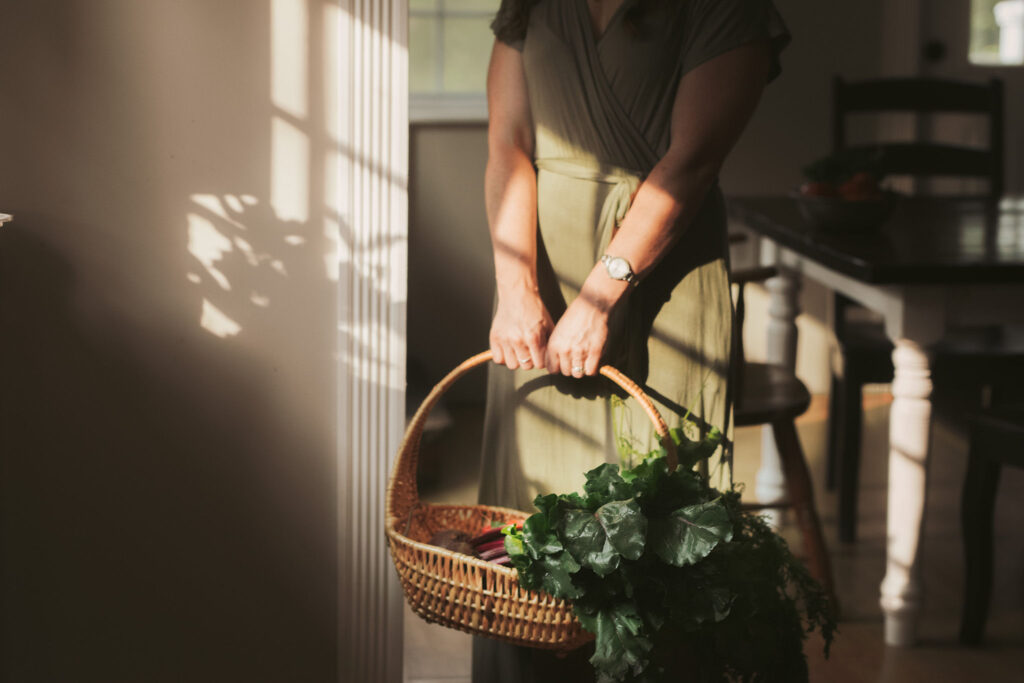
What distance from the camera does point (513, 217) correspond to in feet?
4.99

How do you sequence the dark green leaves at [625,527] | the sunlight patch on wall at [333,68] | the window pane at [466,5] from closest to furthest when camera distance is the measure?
the dark green leaves at [625,527]
the sunlight patch on wall at [333,68]
the window pane at [466,5]

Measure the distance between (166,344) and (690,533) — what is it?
0.86 meters

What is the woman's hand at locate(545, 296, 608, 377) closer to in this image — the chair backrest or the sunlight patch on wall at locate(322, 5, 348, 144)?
the sunlight patch on wall at locate(322, 5, 348, 144)

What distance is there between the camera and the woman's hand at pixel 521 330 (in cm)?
149

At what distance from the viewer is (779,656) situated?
134 cm

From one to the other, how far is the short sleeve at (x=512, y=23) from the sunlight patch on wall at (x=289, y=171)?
0.33 metres

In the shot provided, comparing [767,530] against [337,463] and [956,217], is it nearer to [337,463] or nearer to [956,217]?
[337,463]

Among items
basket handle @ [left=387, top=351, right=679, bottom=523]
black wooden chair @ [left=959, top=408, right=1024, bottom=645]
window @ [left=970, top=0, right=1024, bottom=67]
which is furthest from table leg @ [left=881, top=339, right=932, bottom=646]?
window @ [left=970, top=0, right=1024, bottom=67]

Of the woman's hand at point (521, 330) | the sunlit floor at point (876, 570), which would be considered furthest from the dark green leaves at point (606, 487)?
the sunlit floor at point (876, 570)

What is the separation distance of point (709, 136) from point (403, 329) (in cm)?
54

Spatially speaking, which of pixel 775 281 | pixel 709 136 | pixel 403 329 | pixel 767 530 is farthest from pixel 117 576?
pixel 775 281

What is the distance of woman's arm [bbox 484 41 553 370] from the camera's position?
1.50 metres

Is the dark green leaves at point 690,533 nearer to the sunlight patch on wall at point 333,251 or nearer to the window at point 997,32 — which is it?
the sunlight patch on wall at point 333,251

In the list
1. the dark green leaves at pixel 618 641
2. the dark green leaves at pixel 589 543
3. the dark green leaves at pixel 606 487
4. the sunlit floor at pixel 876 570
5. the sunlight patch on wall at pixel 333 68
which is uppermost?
the sunlight patch on wall at pixel 333 68
